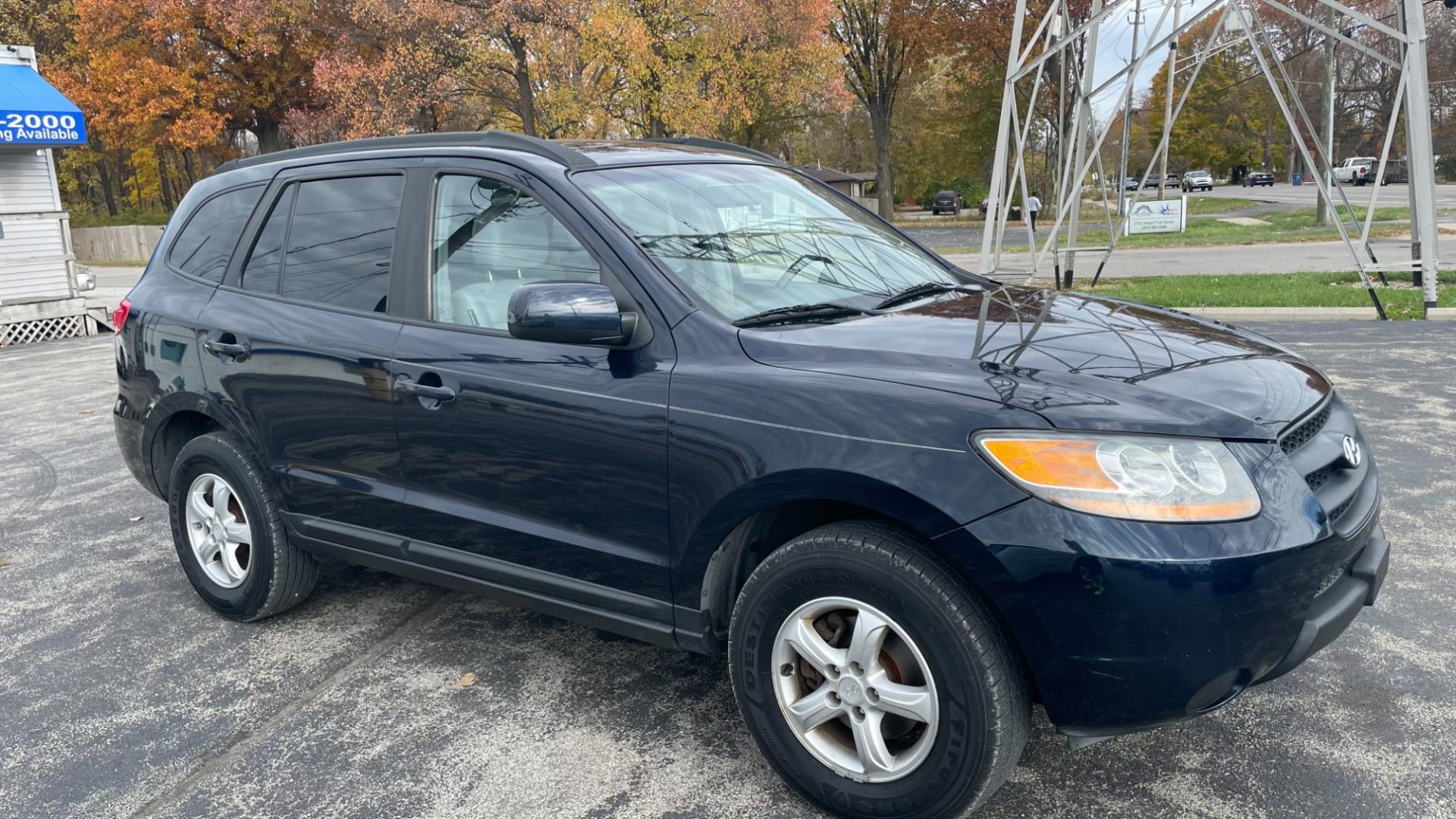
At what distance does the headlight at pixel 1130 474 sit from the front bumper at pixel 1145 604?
3cm

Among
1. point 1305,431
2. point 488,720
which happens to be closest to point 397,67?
point 488,720

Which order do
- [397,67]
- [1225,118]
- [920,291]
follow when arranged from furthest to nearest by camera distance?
[1225,118]
[397,67]
[920,291]

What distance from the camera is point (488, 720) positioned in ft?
11.3

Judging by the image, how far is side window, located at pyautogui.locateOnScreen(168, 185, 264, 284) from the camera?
4328mm

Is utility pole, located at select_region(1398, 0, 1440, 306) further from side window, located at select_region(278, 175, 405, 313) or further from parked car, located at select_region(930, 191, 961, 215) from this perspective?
parked car, located at select_region(930, 191, 961, 215)

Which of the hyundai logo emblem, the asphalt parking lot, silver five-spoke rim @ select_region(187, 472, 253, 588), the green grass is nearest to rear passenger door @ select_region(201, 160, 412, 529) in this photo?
silver five-spoke rim @ select_region(187, 472, 253, 588)

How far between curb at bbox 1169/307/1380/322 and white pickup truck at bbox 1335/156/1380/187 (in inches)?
2160

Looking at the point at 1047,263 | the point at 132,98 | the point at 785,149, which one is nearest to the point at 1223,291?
the point at 1047,263

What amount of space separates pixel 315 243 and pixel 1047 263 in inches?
657

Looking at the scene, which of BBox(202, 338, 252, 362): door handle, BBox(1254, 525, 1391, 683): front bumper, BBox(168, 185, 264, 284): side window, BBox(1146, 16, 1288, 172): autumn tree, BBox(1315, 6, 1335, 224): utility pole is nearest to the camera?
BBox(1254, 525, 1391, 683): front bumper

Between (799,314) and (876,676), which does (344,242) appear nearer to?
(799,314)

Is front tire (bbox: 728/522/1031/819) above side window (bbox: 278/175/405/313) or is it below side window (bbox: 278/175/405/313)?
below

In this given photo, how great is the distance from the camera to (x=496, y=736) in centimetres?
335

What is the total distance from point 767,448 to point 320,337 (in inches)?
75.0
